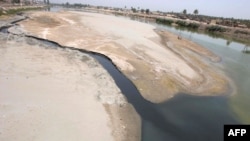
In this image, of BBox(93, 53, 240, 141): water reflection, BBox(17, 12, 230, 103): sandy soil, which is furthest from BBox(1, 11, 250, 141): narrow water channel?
BBox(17, 12, 230, 103): sandy soil

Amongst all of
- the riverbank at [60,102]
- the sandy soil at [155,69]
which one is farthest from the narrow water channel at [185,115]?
the riverbank at [60,102]

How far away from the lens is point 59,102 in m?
17.7

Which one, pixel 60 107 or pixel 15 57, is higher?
pixel 15 57

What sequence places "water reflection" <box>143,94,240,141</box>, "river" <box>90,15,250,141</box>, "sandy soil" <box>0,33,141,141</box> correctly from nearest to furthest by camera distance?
"sandy soil" <box>0,33,141,141</box>
"water reflection" <box>143,94,240,141</box>
"river" <box>90,15,250,141</box>

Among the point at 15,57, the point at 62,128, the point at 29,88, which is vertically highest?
the point at 15,57

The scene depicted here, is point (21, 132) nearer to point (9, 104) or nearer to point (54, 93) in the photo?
point (9, 104)

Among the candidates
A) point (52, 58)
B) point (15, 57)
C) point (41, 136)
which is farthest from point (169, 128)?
point (15, 57)

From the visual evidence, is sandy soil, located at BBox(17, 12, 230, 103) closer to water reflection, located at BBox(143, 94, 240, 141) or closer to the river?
the river

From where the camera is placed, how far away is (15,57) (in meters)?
26.5

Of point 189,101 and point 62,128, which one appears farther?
point 189,101

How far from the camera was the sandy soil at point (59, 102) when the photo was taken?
561 inches

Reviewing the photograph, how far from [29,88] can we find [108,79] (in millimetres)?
7352

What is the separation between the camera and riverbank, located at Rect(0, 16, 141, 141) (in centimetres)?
1433

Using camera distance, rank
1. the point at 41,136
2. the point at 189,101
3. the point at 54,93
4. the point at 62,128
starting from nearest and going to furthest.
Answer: the point at 41,136 < the point at 62,128 < the point at 54,93 < the point at 189,101
